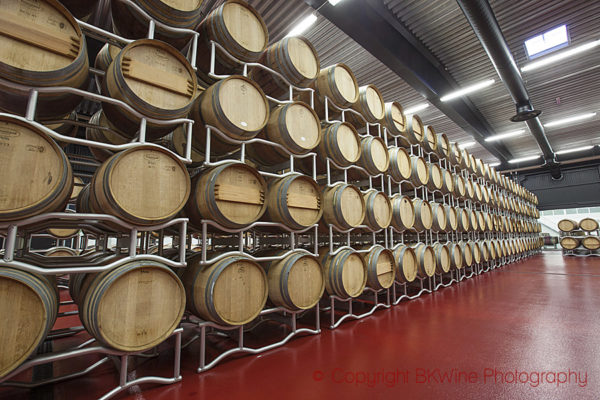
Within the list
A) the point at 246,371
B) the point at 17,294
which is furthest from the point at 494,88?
the point at 17,294

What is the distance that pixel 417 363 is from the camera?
7.97 ft

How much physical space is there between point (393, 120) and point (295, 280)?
3705 millimetres

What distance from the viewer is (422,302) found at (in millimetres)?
4781

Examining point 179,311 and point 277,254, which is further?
point 277,254

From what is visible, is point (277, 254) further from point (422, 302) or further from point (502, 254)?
point (502, 254)

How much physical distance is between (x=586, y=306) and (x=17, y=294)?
6495 mm

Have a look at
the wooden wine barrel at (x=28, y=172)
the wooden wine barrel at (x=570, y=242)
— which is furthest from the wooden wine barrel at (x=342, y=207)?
the wooden wine barrel at (x=570, y=242)

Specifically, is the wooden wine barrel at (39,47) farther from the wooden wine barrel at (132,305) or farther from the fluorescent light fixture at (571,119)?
the fluorescent light fixture at (571,119)

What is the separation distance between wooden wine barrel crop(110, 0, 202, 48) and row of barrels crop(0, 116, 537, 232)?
4.20 feet

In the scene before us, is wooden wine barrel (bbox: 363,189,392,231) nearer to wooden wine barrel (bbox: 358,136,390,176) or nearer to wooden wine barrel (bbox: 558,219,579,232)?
wooden wine barrel (bbox: 358,136,390,176)

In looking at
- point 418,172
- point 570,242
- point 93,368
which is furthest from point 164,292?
point 570,242

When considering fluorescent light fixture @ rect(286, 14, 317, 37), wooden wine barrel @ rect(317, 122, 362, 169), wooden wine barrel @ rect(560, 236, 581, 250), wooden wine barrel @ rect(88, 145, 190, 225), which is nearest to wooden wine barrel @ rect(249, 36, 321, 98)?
wooden wine barrel @ rect(317, 122, 362, 169)

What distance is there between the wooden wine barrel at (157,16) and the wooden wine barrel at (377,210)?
3.00m

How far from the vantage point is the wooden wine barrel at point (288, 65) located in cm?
350
